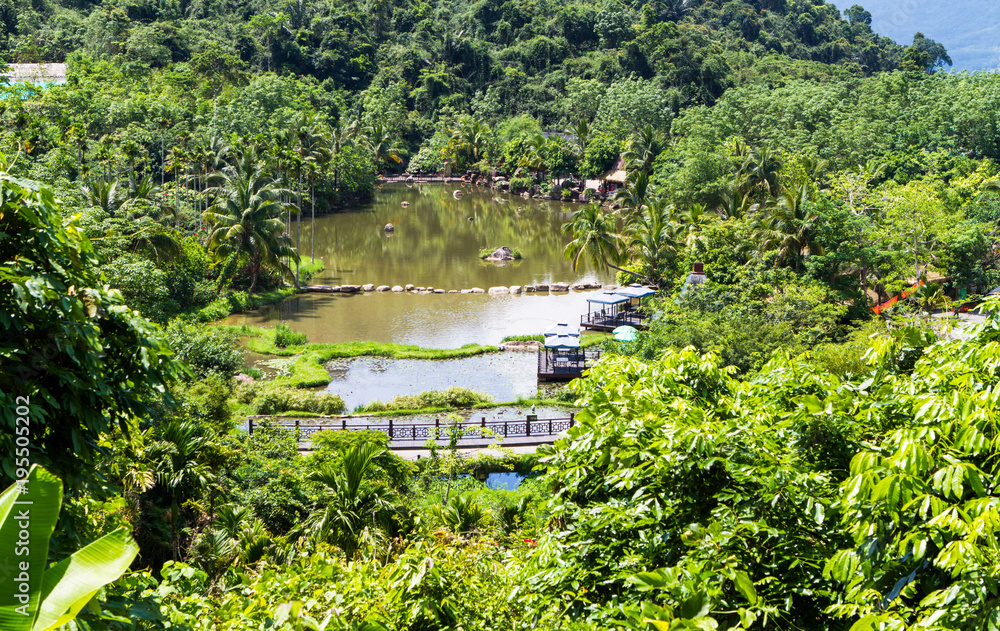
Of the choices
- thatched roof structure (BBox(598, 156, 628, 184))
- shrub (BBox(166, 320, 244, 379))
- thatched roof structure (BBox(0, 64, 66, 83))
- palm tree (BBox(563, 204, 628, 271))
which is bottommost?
shrub (BBox(166, 320, 244, 379))

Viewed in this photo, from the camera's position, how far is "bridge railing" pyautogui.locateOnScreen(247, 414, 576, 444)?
19.7 meters

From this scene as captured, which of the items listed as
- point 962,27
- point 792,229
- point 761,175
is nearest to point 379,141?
point 761,175

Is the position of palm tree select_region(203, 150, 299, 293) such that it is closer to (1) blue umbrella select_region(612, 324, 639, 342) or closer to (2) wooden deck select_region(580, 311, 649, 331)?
(2) wooden deck select_region(580, 311, 649, 331)

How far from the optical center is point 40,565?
414 centimetres

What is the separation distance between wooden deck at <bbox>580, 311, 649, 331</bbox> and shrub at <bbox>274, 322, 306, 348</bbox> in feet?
35.2

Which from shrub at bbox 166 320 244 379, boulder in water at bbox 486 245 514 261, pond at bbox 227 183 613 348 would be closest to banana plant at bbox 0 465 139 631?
shrub at bbox 166 320 244 379

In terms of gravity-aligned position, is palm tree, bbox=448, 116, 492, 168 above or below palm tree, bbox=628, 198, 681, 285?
above

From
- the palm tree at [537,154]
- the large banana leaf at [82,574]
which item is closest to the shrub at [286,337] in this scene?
the large banana leaf at [82,574]

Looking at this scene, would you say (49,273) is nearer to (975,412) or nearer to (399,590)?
(399,590)

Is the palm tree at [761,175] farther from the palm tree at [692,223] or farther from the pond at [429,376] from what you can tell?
the pond at [429,376]

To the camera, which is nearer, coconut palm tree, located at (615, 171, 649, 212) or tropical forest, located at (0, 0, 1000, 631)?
tropical forest, located at (0, 0, 1000, 631)

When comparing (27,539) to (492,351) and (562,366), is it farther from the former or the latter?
(492,351)

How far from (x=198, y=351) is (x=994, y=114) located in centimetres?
4271

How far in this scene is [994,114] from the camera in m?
43.5
